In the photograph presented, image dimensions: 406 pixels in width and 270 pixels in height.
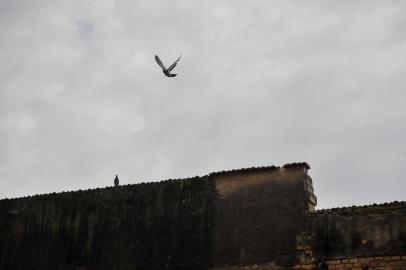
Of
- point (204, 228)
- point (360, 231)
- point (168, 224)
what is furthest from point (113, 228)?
point (360, 231)

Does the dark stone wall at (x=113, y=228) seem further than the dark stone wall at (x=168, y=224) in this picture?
Yes

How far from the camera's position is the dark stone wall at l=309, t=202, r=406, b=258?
11188mm

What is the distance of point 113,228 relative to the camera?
13.5 meters

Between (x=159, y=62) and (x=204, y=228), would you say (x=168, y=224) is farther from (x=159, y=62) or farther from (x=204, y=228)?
(x=159, y=62)

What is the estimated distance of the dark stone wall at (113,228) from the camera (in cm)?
1281

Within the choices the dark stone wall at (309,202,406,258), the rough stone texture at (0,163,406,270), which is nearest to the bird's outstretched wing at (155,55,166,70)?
the rough stone texture at (0,163,406,270)

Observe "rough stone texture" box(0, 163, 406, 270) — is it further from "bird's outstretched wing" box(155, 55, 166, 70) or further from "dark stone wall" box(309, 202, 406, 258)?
"bird's outstretched wing" box(155, 55, 166, 70)

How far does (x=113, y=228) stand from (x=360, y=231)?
16.9 feet

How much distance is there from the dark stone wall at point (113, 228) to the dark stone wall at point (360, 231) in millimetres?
2259

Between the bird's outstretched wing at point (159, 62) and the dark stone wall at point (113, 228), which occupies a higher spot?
the bird's outstretched wing at point (159, 62)

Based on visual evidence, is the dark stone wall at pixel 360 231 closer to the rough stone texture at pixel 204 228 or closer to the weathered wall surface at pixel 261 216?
the rough stone texture at pixel 204 228

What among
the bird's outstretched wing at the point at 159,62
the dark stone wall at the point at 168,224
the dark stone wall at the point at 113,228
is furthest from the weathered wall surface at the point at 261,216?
the bird's outstretched wing at the point at 159,62

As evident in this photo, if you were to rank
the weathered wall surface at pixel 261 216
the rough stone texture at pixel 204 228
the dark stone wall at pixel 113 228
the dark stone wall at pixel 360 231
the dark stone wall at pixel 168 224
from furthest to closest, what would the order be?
the dark stone wall at pixel 113 228 < the dark stone wall at pixel 168 224 < the weathered wall surface at pixel 261 216 < the rough stone texture at pixel 204 228 < the dark stone wall at pixel 360 231

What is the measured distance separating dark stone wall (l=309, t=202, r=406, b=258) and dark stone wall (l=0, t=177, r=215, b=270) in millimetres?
2259
